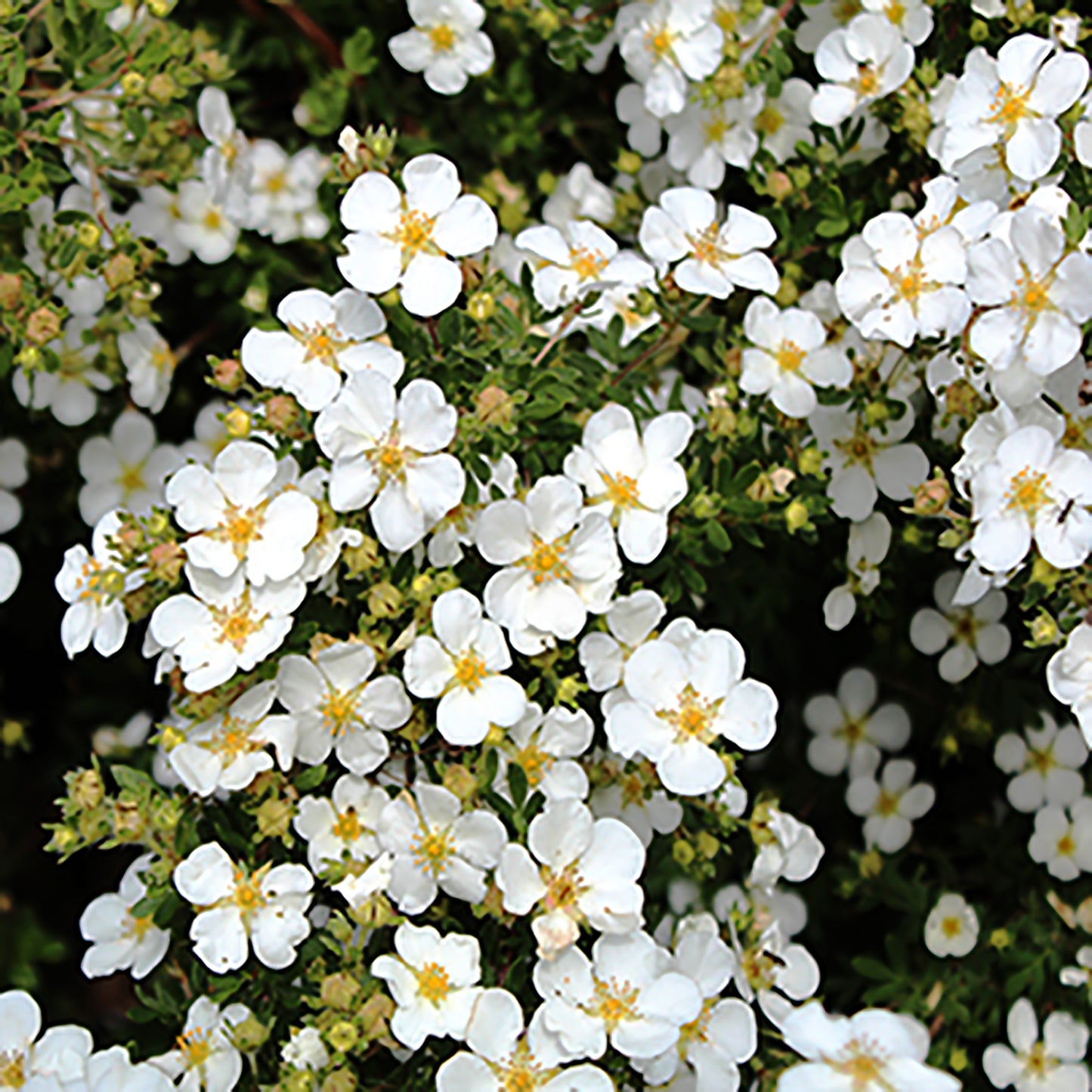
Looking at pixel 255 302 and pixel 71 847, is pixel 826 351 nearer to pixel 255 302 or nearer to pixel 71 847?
pixel 255 302

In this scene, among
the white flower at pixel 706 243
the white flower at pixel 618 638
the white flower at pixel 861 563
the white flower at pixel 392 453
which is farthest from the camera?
the white flower at pixel 861 563

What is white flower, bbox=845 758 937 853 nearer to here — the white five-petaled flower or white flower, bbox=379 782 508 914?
white flower, bbox=379 782 508 914

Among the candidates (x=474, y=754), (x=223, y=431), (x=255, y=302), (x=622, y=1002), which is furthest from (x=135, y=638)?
(x=622, y=1002)

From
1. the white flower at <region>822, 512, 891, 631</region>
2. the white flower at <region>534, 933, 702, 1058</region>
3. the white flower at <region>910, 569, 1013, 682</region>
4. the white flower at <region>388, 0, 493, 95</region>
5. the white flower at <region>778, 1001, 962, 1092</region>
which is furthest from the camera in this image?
the white flower at <region>388, 0, 493, 95</region>

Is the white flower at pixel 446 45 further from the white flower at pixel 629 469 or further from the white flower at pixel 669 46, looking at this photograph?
the white flower at pixel 629 469

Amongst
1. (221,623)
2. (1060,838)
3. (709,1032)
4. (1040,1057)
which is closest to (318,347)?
(221,623)

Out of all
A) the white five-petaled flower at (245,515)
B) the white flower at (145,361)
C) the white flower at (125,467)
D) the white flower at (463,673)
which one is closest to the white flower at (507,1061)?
the white flower at (463,673)

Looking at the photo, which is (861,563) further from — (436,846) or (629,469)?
(436,846)

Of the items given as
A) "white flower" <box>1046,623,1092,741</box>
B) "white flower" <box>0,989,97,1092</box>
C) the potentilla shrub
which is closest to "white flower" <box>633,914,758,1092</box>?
the potentilla shrub
